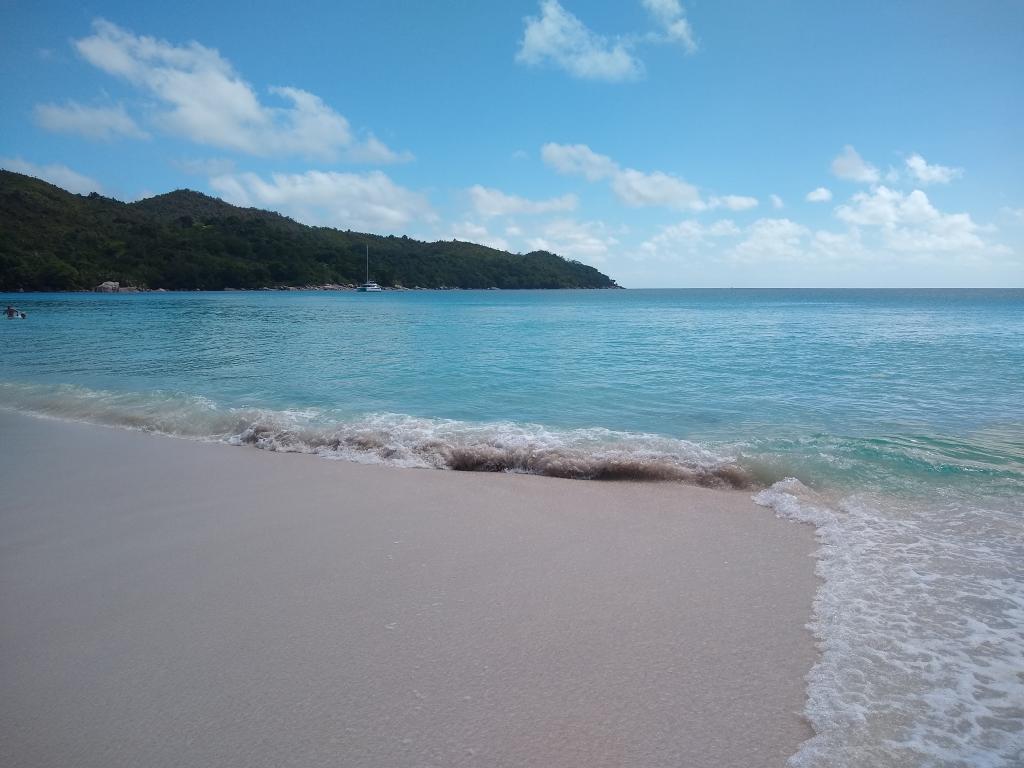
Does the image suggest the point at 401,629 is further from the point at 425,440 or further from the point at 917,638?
the point at 425,440

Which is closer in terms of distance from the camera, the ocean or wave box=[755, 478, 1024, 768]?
wave box=[755, 478, 1024, 768]

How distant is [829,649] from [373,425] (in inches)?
325

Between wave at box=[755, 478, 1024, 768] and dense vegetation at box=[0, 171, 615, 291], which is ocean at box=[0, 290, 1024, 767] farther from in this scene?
dense vegetation at box=[0, 171, 615, 291]

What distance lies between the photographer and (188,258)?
114m

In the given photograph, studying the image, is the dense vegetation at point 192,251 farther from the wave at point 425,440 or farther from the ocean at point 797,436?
the wave at point 425,440

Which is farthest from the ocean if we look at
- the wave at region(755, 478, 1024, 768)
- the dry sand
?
the dry sand

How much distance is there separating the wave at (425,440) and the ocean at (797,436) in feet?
0.15

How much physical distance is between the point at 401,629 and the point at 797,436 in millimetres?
8170

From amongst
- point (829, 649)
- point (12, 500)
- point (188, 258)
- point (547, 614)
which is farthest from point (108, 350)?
point (188, 258)

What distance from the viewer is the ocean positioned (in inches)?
129

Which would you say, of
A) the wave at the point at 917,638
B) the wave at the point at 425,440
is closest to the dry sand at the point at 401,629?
the wave at the point at 917,638

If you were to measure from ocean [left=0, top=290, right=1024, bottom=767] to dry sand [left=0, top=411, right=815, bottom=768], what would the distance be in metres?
0.42

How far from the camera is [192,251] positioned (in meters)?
117

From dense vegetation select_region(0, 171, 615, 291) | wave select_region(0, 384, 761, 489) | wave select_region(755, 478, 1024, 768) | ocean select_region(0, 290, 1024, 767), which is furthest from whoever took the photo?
dense vegetation select_region(0, 171, 615, 291)
